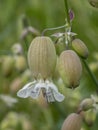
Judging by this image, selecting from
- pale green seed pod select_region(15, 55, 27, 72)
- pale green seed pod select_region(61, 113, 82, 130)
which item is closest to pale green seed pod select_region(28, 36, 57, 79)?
pale green seed pod select_region(61, 113, 82, 130)

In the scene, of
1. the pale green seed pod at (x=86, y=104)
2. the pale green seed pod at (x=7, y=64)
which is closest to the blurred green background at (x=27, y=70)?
the pale green seed pod at (x=7, y=64)

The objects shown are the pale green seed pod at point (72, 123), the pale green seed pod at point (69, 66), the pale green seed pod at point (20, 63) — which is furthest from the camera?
the pale green seed pod at point (20, 63)

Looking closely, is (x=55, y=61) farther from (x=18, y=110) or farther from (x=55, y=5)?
(x=55, y=5)

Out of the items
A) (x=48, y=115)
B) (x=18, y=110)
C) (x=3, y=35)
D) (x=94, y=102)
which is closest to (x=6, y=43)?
(x=3, y=35)

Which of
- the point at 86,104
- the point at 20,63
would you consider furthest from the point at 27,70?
the point at 86,104

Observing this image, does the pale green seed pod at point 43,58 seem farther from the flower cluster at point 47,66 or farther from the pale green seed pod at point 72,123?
the pale green seed pod at point 72,123

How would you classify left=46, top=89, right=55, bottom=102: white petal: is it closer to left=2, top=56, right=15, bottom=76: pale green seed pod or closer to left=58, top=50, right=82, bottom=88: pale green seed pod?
left=58, top=50, right=82, bottom=88: pale green seed pod

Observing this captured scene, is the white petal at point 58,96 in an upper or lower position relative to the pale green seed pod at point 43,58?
lower
